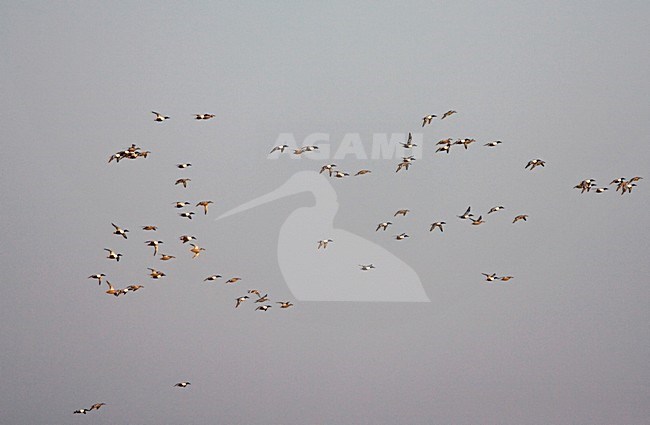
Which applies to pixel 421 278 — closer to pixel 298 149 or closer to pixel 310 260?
pixel 310 260

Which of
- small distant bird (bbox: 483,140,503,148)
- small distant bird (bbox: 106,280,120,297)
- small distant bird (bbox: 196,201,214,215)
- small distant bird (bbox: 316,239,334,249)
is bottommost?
small distant bird (bbox: 106,280,120,297)

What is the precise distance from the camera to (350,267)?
17766 millimetres

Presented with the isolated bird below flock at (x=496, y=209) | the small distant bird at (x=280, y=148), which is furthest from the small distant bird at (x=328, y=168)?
the isolated bird below flock at (x=496, y=209)

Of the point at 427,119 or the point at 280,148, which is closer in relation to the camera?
the point at 427,119

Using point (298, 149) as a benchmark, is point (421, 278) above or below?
below

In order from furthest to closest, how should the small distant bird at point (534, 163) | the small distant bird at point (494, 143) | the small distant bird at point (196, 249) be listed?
the small distant bird at point (196, 249), the small distant bird at point (494, 143), the small distant bird at point (534, 163)

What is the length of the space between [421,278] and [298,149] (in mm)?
4274

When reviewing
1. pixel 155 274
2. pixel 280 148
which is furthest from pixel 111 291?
pixel 280 148

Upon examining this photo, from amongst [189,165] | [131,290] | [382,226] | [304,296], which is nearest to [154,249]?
[131,290]

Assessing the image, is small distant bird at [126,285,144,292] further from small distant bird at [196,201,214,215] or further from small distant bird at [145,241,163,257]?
small distant bird at [196,201,214,215]

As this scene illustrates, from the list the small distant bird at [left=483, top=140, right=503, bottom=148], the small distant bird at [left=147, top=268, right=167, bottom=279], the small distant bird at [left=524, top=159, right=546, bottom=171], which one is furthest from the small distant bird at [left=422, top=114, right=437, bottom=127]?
the small distant bird at [left=147, top=268, right=167, bottom=279]

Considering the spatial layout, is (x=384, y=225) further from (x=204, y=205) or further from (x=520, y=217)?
(x=204, y=205)

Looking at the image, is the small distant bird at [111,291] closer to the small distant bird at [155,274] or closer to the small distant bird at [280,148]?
the small distant bird at [155,274]

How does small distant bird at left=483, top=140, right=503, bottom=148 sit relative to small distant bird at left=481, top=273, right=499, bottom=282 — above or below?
above
